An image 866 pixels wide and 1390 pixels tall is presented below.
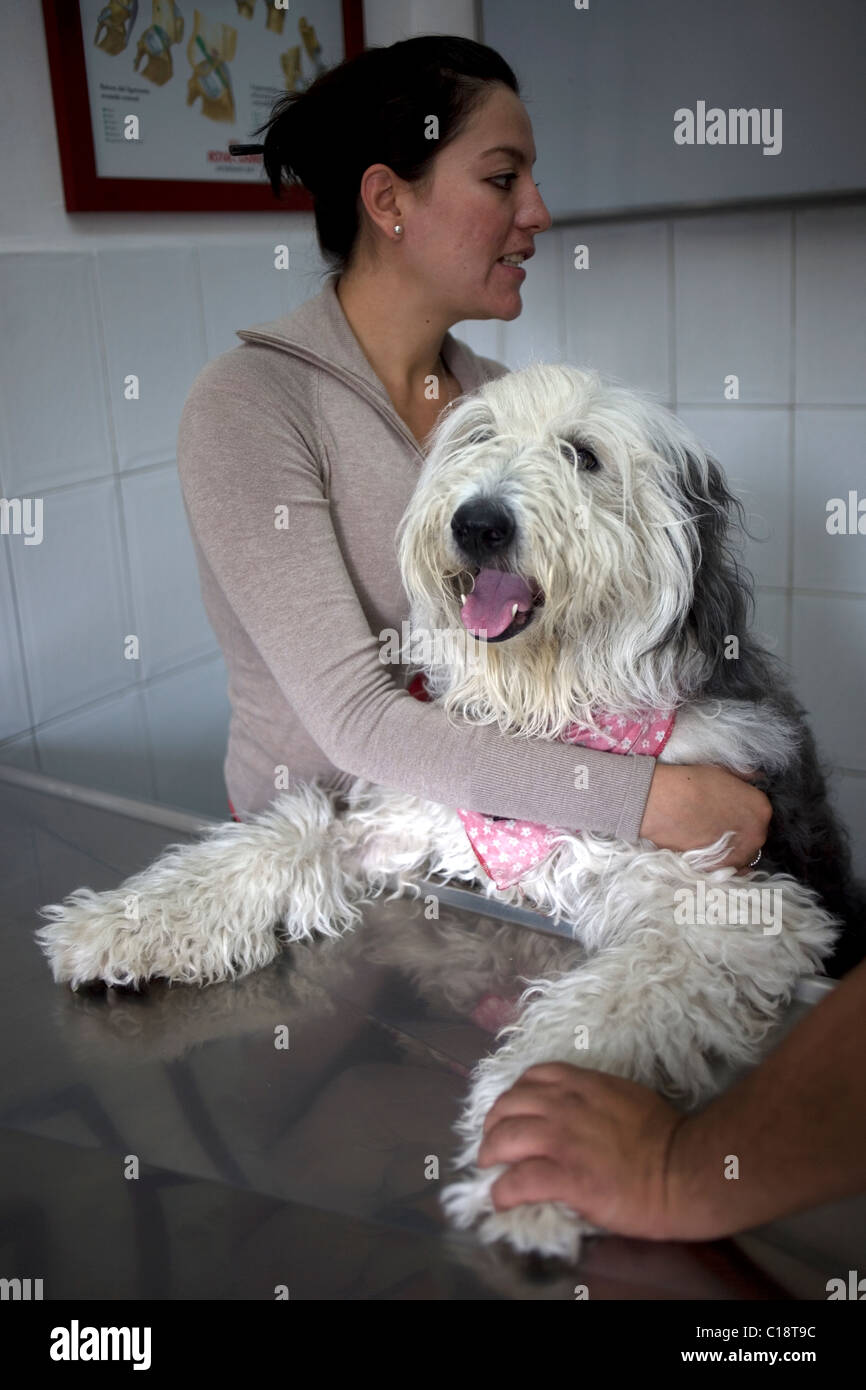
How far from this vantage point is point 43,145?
6.43 feet

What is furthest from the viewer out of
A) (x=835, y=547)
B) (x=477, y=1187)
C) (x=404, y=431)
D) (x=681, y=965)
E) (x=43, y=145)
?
(x=835, y=547)

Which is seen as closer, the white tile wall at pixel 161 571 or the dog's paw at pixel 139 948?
the dog's paw at pixel 139 948

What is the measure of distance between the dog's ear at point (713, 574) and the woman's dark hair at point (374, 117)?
63 cm

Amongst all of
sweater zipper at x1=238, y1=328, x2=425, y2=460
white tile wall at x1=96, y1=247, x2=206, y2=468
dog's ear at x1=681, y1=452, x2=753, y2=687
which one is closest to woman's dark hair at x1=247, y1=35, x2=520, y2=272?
sweater zipper at x1=238, y1=328, x2=425, y2=460

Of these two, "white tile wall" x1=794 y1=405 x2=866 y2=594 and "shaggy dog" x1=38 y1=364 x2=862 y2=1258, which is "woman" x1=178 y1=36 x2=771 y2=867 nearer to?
"shaggy dog" x1=38 y1=364 x2=862 y2=1258

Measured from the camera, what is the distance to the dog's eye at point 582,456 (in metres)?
A: 1.34

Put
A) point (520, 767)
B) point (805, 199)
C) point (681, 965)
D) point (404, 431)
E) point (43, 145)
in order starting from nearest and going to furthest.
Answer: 1. point (681, 965)
2. point (520, 767)
3. point (404, 431)
4. point (43, 145)
5. point (805, 199)

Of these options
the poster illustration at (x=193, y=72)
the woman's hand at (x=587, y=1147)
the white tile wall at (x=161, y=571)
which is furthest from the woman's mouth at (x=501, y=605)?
the poster illustration at (x=193, y=72)

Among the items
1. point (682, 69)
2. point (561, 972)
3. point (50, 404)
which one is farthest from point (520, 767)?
point (682, 69)

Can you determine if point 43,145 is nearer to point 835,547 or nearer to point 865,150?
point 865,150

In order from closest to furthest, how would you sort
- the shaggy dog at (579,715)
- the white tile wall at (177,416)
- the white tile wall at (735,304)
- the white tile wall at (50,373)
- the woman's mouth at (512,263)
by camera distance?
the shaggy dog at (579,715) → the woman's mouth at (512,263) → the white tile wall at (50,373) → the white tile wall at (177,416) → the white tile wall at (735,304)

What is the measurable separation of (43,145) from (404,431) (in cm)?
87

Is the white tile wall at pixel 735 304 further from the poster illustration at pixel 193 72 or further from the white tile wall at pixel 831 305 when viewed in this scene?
the poster illustration at pixel 193 72

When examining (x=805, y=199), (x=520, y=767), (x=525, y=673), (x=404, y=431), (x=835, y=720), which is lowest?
(x=835, y=720)
